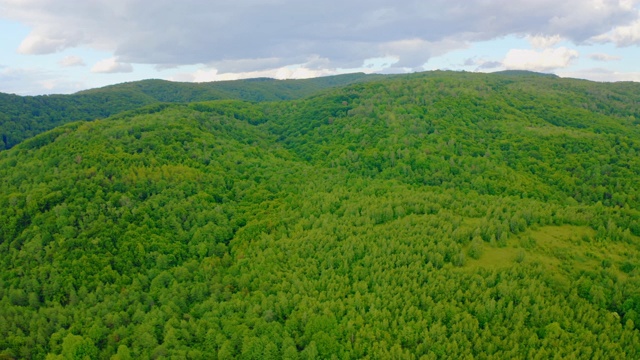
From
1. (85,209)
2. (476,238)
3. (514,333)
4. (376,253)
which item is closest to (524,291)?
(514,333)

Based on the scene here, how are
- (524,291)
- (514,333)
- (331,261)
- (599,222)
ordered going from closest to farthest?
(514,333), (524,291), (331,261), (599,222)

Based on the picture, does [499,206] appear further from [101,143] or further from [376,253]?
[101,143]

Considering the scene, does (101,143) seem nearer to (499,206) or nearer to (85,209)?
(85,209)

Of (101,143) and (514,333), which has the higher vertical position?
(101,143)

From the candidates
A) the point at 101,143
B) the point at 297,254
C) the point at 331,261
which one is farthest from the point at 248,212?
the point at 101,143

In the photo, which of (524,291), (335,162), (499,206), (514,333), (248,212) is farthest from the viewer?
(335,162)

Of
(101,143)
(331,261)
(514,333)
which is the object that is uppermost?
(101,143)

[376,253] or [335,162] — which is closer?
[376,253]
